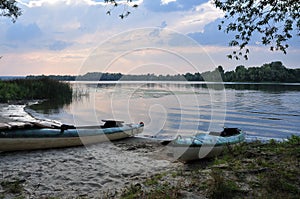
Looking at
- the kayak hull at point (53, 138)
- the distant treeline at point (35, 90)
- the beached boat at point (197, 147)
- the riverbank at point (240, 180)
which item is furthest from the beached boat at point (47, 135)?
the distant treeline at point (35, 90)

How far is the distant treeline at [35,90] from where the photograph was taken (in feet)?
86.9

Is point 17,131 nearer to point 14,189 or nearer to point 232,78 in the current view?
point 14,189

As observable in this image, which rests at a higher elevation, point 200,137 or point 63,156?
point 200,137

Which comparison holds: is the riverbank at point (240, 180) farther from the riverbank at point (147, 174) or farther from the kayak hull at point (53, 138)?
the kayak hull at point (53, 138)

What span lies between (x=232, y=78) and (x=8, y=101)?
69.4 metres

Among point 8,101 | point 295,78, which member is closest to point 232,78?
point 295,78

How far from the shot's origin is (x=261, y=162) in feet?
19.8

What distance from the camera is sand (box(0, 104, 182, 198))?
5762mm

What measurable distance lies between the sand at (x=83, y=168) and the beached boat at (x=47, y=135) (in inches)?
9.9

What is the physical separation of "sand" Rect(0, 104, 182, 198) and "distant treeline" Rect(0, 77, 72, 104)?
759 inches

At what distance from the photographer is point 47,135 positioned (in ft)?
30.8

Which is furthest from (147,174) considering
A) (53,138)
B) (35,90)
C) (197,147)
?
(35,90)

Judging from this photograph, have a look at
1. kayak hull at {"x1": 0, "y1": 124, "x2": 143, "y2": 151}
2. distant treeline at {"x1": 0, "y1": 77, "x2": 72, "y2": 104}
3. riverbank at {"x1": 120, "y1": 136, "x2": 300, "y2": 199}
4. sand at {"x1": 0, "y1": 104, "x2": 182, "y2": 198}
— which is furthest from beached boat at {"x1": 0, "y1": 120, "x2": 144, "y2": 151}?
distant treeline at {"x1": 0, "y1": 77, "x2": 72, "y2": 104}

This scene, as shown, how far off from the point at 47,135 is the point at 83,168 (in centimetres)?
268
